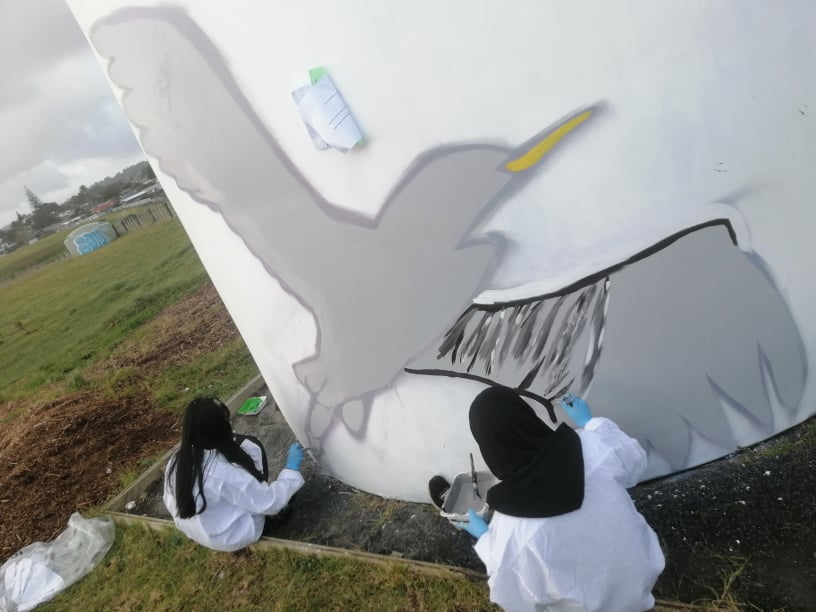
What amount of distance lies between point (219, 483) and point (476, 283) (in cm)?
225

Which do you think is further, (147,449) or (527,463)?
(147,449)

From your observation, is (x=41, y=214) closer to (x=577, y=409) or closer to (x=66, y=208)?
(x=66, y=208)

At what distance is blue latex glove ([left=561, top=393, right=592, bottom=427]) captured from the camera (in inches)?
108

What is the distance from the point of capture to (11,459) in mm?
7074

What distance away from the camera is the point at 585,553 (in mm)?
1991

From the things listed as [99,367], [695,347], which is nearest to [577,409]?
[695,347]

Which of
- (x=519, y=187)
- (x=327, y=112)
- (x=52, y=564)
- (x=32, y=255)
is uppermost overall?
(x=32, y=255)

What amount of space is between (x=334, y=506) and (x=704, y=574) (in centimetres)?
249

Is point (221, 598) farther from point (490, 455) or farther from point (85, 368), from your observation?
point (85, 368)

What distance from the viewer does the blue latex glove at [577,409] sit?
2.75 meters

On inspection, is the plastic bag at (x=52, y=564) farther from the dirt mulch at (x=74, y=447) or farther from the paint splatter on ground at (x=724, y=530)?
the paint splatter on ground at (x=724, y=530)

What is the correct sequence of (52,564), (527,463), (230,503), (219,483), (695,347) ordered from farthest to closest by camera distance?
(52,564)
(230,503)
(219,483)
(695,347)
(527,463)

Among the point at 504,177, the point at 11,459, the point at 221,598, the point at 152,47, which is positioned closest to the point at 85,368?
the point at 11,459

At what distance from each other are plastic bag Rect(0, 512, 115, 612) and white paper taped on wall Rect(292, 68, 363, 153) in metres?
4.41
